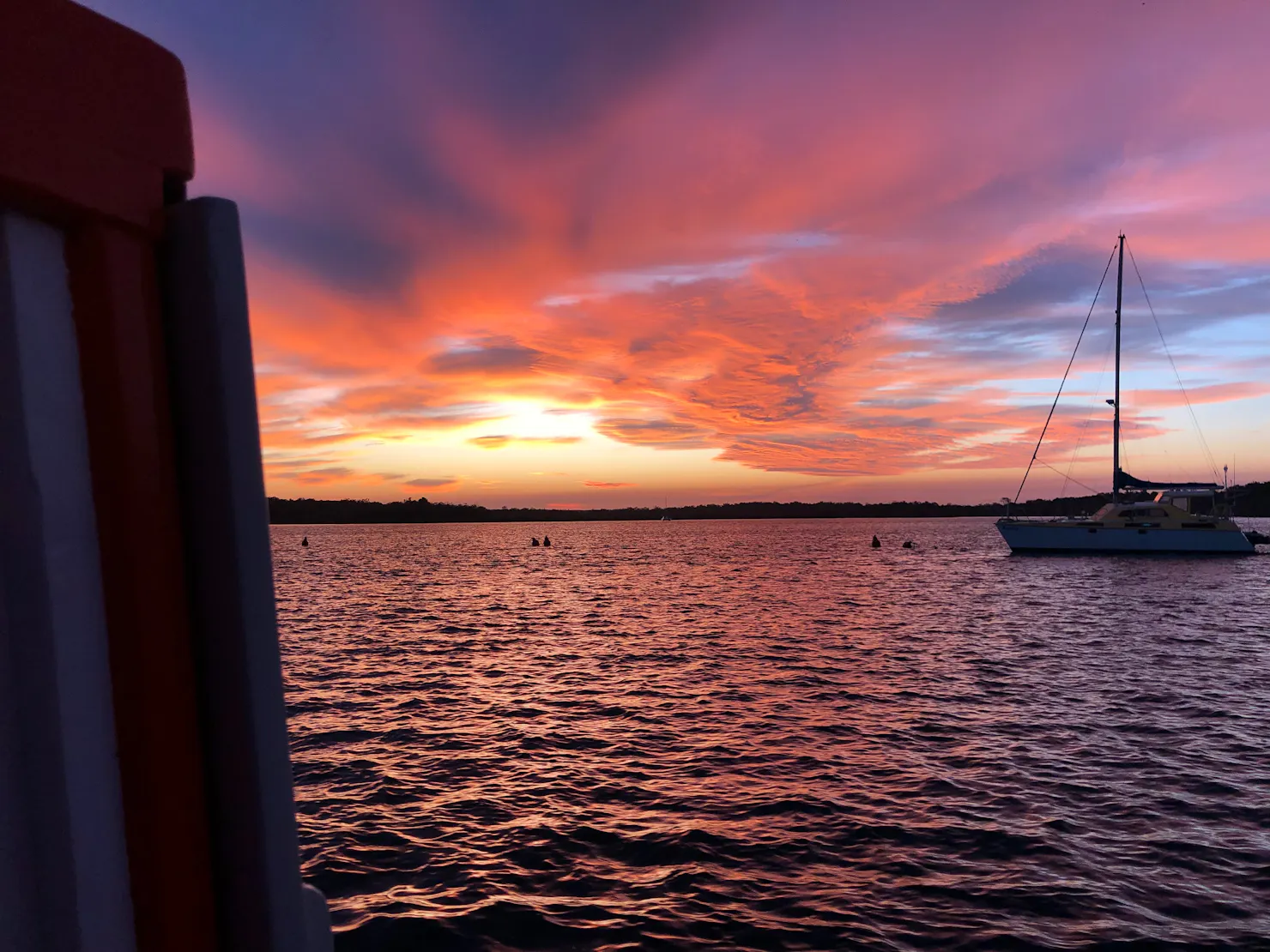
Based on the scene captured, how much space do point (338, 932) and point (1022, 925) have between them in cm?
704

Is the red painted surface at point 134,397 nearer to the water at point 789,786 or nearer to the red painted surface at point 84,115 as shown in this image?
the red painted surface at point 84,115

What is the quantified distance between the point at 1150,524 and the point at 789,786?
50.3m

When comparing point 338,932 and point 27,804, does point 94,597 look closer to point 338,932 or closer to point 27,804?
point 27,804

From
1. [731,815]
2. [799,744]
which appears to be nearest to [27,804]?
[731,815]

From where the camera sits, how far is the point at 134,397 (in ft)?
4.87

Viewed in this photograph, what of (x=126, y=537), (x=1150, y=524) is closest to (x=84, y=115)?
(x=126, y=537)

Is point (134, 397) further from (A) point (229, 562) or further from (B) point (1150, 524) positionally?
(B) point (1150, 524)

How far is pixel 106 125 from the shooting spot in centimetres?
144

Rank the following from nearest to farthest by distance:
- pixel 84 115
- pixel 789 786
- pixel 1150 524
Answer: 1. pixel 84 115
2. pixel 789 786
3. pixel 1150 524

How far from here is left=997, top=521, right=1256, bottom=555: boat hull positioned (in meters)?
50.1

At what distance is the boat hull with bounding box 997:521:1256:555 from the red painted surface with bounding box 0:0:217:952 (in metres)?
59.8

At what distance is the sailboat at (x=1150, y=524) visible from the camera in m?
50.1

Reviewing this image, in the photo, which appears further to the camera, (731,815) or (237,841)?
(731,815)

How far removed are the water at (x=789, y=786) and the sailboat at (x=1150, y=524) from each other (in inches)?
947
